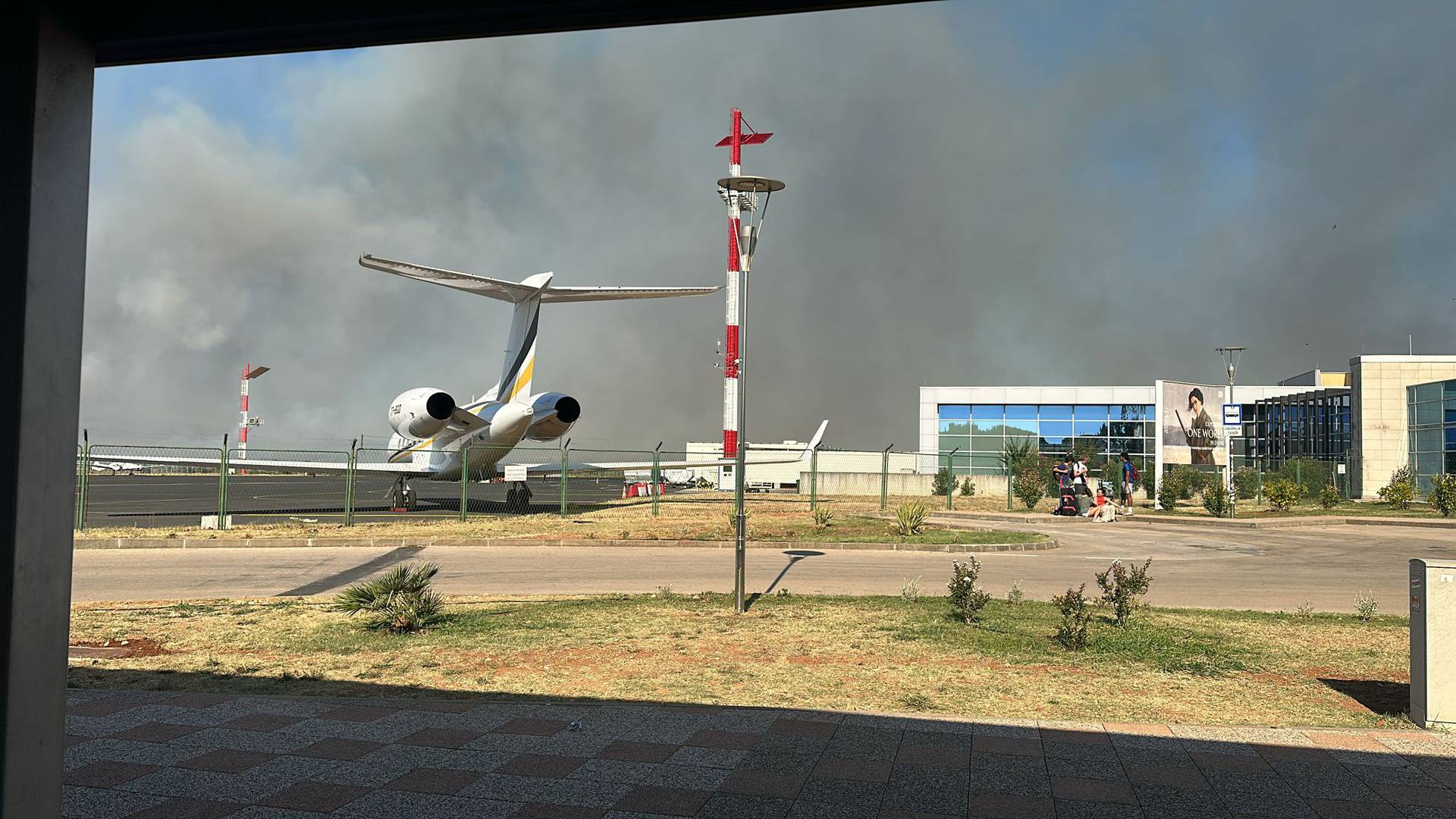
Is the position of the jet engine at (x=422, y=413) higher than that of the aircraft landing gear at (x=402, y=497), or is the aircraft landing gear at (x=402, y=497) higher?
the jet engine at (x=422, y=413)

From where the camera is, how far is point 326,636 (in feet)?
29.3

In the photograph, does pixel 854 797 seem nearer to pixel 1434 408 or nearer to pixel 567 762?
pixel 567 762

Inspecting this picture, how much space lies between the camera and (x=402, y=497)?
2927 cm

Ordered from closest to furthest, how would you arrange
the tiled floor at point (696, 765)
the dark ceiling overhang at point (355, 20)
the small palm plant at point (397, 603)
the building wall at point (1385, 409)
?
the dark ceiling overhang at point (355, 20) < the tiled floor at point (696, 765) < the small palm plant at point (397, 603) < the building wall at point (1385, 409)

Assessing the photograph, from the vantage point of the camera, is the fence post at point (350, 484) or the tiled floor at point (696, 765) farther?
the fence post at point (350, 484)

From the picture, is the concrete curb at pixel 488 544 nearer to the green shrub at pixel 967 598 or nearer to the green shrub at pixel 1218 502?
the green shrub at pixel 967 598

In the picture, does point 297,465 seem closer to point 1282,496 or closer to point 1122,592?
point 1122,592

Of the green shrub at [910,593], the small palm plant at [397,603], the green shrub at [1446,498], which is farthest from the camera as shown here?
the green shrub at [1446,498]

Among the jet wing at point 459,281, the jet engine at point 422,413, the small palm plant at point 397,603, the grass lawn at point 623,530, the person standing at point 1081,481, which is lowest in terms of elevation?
the grass lawn at point 623,530

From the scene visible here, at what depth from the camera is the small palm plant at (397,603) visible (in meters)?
9.14

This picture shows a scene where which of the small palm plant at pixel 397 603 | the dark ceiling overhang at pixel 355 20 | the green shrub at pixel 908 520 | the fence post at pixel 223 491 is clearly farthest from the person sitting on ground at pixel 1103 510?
the dark ceiling overhang at pixel 355 20

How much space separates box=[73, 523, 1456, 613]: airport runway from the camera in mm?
12578

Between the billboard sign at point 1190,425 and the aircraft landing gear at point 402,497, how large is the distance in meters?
27.3

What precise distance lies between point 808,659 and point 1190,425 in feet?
117
